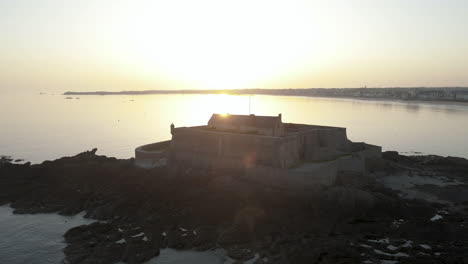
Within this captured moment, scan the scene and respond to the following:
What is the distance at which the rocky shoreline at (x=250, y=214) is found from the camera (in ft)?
48.2

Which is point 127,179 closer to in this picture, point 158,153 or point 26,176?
point 158,153

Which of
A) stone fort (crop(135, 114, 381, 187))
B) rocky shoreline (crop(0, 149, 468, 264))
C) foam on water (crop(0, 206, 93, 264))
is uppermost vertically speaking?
stone fort (crop(135, 114, 381, 187))

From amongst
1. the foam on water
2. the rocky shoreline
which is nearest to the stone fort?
the rocky shoreline

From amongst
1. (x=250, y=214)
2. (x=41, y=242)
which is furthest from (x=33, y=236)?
(x=250, y=214)

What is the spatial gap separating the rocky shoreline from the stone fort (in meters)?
1.00

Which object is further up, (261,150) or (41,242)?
(261,150)

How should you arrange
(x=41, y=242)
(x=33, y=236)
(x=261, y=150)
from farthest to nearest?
1. (x=261, y=150)
2. (x=33, y=236)
3. (x=41, y=242)

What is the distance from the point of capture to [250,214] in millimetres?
17422

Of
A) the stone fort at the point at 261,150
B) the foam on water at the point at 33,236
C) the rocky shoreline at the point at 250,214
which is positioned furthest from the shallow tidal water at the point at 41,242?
the stone fort at the point at 261,150

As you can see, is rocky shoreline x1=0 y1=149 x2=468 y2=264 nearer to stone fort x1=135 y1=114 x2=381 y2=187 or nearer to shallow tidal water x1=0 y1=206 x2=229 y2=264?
shallow tidal water x1=0 y1=206 x2=229 y2=264

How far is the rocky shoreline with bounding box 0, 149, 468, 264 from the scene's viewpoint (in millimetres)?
14688

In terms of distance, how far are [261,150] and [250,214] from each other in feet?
15.6

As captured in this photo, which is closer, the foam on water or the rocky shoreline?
the rocky shoreline

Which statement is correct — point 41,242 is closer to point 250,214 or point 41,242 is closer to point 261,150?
point 250,214
